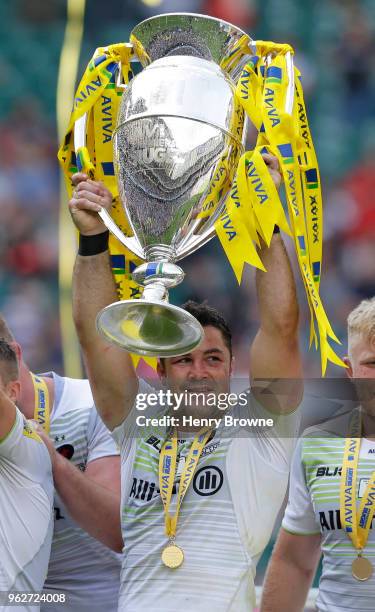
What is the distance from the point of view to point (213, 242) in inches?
209

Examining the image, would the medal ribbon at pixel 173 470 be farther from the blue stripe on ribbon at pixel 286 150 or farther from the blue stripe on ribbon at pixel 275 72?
the blue stripe on ribbon at pixel 275 72

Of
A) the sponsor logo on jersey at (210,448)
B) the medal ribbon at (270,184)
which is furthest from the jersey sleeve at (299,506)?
the medal ribbon at (270,184)

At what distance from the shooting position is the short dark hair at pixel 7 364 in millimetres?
2598

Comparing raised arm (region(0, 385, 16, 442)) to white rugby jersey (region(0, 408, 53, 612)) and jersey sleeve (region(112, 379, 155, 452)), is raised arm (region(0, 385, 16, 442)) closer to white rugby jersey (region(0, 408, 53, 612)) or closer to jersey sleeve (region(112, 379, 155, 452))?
white rugby jersey (region(0, 408, 53, 612))

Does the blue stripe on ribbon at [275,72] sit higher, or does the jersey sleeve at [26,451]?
the blue stripe on ribbon at [275,72]

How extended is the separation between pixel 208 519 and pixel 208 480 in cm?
9

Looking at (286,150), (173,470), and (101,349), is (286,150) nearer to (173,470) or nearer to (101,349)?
(101,349)

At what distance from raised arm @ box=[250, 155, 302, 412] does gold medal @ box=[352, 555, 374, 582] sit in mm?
404

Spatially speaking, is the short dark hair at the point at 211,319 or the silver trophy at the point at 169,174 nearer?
the silver trophy at the point at 169,174

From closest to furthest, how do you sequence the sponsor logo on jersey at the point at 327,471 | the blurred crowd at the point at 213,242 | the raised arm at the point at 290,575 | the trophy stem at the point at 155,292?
the trophy stem at the point at 155,292
the sponsor logo on jersey at the point at 327,471
the raised arm at the point at 290,575
the blurred crowd at the point at 213,242

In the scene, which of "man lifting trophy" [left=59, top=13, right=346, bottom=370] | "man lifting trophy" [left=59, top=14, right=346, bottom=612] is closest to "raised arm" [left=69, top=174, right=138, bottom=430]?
"man lifting trophy" [left=59, top=14, right=346, bottom=612]

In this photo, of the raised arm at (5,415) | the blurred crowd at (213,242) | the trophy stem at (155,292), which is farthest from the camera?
the blurred crowd at (213,242)

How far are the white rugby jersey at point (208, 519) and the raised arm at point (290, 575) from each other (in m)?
0.24

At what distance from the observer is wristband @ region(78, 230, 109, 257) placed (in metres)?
2.58
